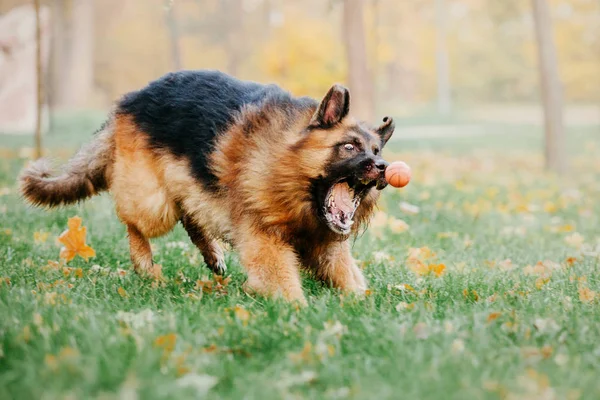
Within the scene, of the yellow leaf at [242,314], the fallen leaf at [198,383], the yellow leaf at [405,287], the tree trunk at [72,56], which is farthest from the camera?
the tree trunk at [72,56]

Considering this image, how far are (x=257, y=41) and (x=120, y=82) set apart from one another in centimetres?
924

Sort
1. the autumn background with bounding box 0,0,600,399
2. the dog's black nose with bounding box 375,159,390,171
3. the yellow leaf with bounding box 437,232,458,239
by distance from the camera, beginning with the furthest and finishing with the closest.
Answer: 1. the yellow leaf with bounding box 437,232,458,239
2. the dog's black nose with bounding box 375,159,390,171
3. the autumn background with bounding box 0,0,600,399

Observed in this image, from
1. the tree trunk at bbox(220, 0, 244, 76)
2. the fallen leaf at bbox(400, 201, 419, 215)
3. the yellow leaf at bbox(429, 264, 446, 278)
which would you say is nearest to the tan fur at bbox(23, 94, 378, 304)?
the yellow leaf at bbox(429, 264, 446, 278)

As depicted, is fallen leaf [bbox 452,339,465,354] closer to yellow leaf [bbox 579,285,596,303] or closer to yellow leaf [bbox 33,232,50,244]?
yellow leaf [bbox 579,285,596,303]

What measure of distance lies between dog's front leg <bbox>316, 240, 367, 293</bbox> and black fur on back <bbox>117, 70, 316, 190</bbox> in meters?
0.90

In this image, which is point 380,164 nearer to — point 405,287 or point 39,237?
point 405,287

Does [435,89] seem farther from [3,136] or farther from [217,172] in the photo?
[217,172]

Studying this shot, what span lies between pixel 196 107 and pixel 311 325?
204cm

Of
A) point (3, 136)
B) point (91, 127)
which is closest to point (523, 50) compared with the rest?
point (91, 127)

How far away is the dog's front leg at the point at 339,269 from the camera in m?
4.85

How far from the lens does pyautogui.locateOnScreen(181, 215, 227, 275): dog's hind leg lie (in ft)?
18.6

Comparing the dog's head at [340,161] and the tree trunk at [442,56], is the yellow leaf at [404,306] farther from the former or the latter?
the tree trunk at [442,56]

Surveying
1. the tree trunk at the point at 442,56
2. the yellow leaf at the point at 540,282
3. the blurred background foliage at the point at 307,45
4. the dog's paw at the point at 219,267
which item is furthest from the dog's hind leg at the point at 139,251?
the tree trunk at the point at 442,56

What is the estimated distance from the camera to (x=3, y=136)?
19703 mm
